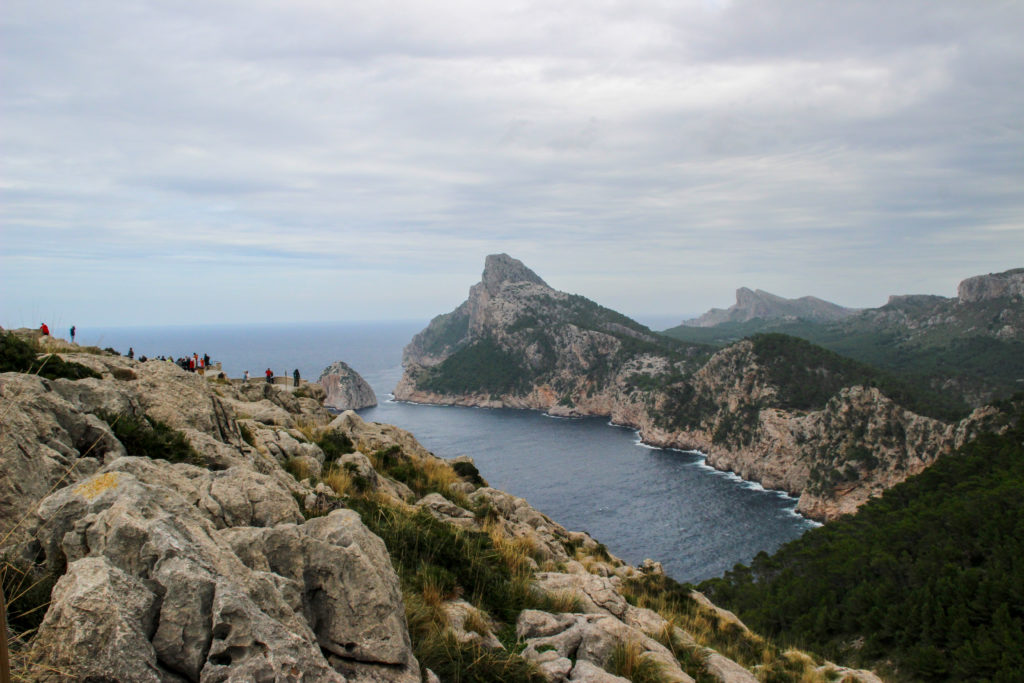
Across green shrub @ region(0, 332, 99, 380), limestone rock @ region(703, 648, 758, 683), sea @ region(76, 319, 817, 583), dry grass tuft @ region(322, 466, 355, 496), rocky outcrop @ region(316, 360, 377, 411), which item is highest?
green shrub @ region(0, 332, 99, 380)

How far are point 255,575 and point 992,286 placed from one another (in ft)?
769

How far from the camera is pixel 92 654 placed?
3.67m

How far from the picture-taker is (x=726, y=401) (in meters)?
116

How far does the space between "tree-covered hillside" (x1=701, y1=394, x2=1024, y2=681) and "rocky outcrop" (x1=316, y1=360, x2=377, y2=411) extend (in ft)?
423

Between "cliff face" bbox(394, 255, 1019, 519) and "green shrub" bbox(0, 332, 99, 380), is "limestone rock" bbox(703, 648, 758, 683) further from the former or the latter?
"cliff face" bbox(394, 255, 1019, 519)

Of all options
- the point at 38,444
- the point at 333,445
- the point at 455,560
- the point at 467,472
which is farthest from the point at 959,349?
the point at 38,444

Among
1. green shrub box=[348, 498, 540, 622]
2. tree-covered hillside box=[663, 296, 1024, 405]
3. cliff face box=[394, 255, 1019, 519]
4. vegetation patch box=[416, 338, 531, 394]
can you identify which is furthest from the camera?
vegetation patch box=[416, 338, 531, 394]

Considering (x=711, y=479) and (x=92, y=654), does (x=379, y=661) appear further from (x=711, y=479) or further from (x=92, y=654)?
(x=711, y=479)

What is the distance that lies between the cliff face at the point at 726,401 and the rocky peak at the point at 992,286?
86870mm

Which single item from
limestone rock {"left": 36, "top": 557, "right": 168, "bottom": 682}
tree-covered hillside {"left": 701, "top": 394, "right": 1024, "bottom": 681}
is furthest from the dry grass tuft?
tree-covered hillside {"left": 701, "top": 394, "right": 1024, "bottom": 681}

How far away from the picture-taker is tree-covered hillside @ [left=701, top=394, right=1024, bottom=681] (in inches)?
966

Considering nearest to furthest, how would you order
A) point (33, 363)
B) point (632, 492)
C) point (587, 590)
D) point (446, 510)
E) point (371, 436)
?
point (33, 363), point (587, 590), point (446, 510), point (371, 436), point (632, 492)

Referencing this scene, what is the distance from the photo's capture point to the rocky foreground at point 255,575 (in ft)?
13.3

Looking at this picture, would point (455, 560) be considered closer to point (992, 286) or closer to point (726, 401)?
point (726, 401)
